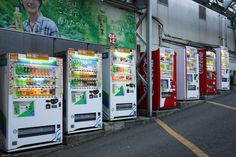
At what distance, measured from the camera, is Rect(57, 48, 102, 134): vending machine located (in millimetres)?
6734

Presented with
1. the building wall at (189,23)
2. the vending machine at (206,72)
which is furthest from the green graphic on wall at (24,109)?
the vending machine at (206,72)

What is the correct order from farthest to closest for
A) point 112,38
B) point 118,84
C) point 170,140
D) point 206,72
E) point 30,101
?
point 206,72
point 112,38
point 118,84
point 170,140
point 30,101

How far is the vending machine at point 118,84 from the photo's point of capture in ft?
25.6

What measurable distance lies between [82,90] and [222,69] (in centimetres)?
895

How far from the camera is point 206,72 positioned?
40.8 ft

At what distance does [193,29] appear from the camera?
15.6 meters

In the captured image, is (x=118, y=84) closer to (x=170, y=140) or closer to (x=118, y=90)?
(x=118, y=90)

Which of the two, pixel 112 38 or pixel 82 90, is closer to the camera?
pixel 82 90

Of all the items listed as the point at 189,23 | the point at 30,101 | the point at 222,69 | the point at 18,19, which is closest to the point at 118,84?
the point at 30,101

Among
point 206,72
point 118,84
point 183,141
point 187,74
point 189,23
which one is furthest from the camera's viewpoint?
point 189,23

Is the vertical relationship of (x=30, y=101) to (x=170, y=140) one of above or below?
above

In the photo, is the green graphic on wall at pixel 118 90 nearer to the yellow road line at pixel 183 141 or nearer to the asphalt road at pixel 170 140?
the asphalt road at pixel 170 140

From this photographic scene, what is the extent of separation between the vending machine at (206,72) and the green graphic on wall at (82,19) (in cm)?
350

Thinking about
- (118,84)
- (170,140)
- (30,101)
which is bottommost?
(170,140)
